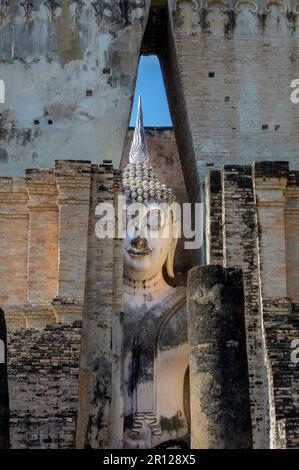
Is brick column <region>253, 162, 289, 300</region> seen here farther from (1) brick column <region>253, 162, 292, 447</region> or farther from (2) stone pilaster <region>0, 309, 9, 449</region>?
(2) stone pilaster <region>0, 309, 9, 449</region>

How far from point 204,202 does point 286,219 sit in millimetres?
1297

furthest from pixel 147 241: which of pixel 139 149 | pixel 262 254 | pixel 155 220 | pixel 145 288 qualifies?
pixel 139 149

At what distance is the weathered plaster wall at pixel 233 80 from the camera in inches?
682

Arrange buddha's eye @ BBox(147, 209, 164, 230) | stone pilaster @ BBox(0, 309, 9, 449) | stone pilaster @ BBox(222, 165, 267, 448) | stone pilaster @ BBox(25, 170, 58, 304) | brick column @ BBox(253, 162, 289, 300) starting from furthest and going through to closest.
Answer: buddha's eye @ BBox(147, 209, 164, 230) < stone pilaster @ BBox(25, 170, 58, 304) < brick column @ BBox(253, 162, 289, 300) < stone pilaster @ BBox(222, 165, 267, 448) < stone pilaster @ BBox(0, 309, 9, 449)

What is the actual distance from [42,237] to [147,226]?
4.98 ft

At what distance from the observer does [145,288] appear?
51.1ft

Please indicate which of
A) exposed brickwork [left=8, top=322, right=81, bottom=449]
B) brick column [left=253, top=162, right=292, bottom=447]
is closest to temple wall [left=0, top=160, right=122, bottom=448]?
exposed brickwork [left=8, top=322, right=81, bottom=449]

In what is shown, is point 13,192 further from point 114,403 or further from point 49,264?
point 114,403

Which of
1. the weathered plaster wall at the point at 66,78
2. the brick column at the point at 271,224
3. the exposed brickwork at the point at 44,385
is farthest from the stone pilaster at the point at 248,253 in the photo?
the weathered plaster wall at the point at 66,78

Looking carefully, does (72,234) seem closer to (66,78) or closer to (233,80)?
(66,78)

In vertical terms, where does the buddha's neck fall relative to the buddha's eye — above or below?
below

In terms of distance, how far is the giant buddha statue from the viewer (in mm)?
14555

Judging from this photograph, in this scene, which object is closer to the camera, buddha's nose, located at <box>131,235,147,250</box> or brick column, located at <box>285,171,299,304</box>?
brick column, located at <box>285,171,299,304</box>

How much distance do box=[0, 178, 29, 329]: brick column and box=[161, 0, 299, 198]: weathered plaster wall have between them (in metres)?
3.01
